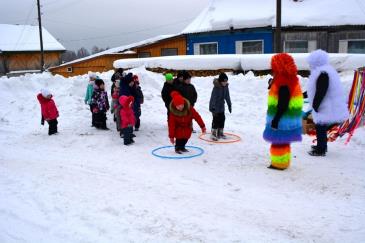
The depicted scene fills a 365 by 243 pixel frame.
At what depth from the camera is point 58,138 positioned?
9.45 metres

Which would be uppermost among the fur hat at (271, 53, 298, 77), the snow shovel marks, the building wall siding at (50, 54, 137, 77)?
the building wall siding at (50, 54, 137, 77)

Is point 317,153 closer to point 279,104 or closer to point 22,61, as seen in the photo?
point 279,104

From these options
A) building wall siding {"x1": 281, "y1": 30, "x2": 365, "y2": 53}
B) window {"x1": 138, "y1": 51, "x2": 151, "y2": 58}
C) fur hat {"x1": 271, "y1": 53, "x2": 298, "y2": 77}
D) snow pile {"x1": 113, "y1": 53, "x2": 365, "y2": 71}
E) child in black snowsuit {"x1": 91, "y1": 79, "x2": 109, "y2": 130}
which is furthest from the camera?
window {"x1": 138, "y1": 51, "x2": 151, "y2": 58}

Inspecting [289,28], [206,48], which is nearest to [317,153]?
[289,28]

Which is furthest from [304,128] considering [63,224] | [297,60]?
[63,224]

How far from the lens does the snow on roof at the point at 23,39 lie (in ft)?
139

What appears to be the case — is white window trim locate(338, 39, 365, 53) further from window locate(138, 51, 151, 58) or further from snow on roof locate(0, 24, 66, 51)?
snow on roof locate(0, 24, 66, 51)

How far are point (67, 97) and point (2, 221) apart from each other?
28.6ft

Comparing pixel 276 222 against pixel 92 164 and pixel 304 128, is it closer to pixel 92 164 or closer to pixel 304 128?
pixel 92 164

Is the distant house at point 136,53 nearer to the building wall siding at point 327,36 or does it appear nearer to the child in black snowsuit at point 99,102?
the building wall siding at point 327,36

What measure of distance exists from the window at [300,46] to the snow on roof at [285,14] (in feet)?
3.79

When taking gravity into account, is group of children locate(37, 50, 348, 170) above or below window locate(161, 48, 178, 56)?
below

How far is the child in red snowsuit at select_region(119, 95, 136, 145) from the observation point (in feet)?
28.4

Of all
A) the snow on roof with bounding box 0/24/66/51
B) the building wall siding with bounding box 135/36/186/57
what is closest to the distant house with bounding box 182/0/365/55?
the building wall siding with bounding box 135/36/186/57
